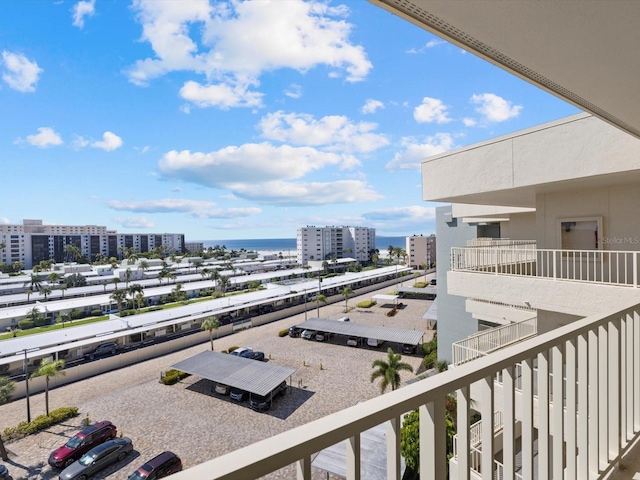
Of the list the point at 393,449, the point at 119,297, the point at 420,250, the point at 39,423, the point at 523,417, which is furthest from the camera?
the point at 420,250

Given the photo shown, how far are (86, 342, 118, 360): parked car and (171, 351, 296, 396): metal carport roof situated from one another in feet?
27.0

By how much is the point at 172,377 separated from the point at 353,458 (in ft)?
68.6

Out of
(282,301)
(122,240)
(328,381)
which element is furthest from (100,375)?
(122,240)

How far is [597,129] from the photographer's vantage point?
561 centimetres

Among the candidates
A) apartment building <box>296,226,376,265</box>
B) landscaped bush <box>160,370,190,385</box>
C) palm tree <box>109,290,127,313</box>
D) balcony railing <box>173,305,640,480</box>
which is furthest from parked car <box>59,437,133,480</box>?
apartment building <box>296,226,376,265</box>

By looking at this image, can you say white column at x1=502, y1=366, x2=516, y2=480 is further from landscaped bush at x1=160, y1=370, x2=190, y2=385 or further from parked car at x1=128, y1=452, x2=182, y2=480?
landscaped bush at x1=160, y1=370, x2=190, y2=385

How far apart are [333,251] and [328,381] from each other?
2883 inches

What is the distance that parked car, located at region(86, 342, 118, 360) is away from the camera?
23.5 metres

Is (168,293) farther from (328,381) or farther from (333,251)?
(333,251)

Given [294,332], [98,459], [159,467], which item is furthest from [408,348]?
[98,459]

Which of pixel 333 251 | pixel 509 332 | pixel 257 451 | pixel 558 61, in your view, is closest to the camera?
pixel 257 451

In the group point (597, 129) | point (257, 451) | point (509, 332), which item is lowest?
point (509, 332)

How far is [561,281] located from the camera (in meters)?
6.23

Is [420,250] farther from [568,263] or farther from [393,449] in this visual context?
[393,449]
